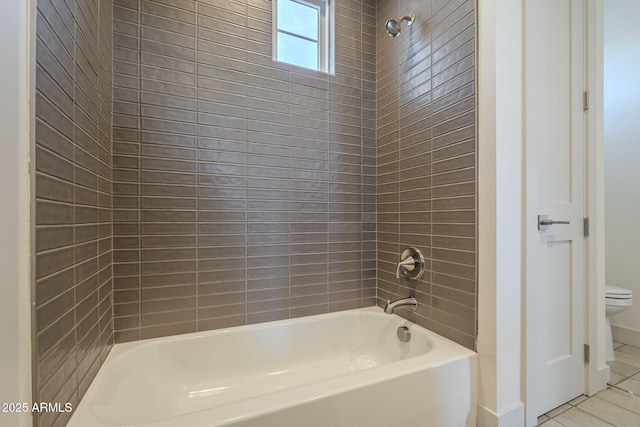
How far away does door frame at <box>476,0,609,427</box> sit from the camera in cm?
121

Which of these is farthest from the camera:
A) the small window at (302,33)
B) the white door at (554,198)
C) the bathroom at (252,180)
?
the small window at (302,33)

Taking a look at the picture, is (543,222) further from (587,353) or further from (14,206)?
(14,206)

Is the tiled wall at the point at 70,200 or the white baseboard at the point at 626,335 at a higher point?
the tiled wall at the point at 70,200

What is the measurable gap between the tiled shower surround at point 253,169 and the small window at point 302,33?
4.2 inches

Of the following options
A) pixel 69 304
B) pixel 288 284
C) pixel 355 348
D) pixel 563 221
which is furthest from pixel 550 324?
pixel 69 304

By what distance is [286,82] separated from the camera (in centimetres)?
175

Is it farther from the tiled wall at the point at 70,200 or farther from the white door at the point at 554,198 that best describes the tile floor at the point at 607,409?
the tiled wall at the point at 70,200

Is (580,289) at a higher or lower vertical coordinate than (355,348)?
higher

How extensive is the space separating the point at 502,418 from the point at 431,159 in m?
1.28

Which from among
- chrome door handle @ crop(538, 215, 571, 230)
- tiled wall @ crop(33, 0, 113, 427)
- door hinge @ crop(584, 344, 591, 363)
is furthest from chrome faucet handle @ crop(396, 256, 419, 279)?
tiled wall @ crop(33, 0, 113, 427)

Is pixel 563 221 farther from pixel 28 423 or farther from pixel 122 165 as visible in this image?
pixel 122 165

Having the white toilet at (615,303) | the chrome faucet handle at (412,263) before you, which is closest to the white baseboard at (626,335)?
the white toilet at (615,303)

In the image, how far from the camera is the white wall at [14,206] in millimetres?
603

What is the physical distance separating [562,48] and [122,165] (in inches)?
97.4
